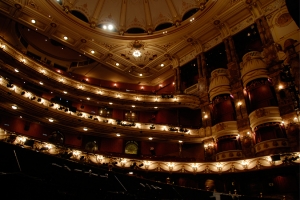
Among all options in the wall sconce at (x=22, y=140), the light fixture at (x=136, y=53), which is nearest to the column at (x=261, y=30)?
the light fixture at (x=136, y=53)

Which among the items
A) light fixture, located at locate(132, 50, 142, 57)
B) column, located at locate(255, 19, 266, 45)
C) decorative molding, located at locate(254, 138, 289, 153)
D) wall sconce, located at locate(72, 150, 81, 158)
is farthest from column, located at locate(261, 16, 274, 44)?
wall sconce, located at locate(72, 150, 81, 158)

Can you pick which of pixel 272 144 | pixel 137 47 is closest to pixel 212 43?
pixel 137 47

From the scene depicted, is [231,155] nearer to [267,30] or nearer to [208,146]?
[208,146]

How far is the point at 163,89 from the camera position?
106 ft

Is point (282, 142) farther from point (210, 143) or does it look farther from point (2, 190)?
point (2, 190)

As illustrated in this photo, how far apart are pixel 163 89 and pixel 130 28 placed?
29.0ft

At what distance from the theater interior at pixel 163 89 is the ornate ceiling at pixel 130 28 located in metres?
0.12

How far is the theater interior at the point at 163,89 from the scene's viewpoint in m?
18.2

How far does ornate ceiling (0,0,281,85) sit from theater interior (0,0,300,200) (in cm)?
12

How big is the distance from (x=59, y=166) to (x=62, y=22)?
23874 mm

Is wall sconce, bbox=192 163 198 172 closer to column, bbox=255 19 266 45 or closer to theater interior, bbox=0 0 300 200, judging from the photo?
theater interior, bbox=0 0 300 200

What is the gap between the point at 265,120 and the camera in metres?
18.6

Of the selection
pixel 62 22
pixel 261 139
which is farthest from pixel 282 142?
pixel 62 22

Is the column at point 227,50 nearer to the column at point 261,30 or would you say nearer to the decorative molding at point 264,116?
the column at point 261,30
